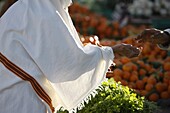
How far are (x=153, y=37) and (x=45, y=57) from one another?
1.13 m

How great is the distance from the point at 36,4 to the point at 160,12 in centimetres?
648

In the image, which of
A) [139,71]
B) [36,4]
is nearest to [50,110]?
[36,4]

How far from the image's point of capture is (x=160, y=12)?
943 centimetres

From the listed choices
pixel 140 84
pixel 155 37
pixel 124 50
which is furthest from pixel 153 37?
pixel 140 84

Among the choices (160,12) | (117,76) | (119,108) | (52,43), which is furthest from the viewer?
(160,12)

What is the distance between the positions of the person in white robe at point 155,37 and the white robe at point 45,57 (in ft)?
2.42

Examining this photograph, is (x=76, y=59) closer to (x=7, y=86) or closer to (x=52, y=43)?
(x=52, y=43)

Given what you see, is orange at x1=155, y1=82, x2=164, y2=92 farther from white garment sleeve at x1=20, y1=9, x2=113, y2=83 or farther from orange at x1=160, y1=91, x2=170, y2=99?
white garment sleeve at x1=20, y1=9, x2=113, y2=83

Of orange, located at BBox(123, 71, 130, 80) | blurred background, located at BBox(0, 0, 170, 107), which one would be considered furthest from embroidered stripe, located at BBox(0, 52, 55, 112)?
orange, located at BBox(123, 71, 130, 80)

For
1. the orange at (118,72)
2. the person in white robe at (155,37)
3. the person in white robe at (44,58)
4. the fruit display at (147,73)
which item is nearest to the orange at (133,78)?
the fruit display at (147,73)

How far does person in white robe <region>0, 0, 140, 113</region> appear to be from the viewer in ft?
10.2

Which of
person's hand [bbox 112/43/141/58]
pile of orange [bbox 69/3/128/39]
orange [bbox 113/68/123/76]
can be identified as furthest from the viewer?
pile of orange [bbox 69/3/128/39]

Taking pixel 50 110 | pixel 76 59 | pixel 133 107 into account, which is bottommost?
pixel 133 107

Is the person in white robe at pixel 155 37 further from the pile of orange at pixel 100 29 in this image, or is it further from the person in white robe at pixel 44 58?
the pile of orange at pixel 100 29
